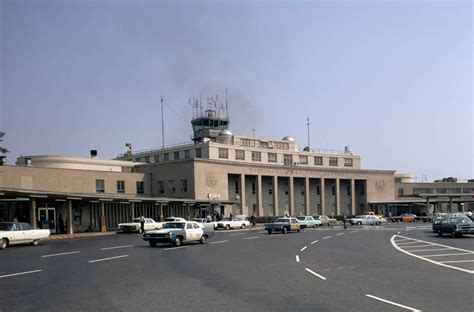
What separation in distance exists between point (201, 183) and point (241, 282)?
58.3m

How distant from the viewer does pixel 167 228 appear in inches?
1189

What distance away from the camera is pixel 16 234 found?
99.5 feet

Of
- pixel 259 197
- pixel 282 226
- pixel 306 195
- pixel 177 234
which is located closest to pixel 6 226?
pixel 177 234

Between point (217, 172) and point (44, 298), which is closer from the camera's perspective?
point (44, 298)

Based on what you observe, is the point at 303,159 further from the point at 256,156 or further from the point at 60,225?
the point at 60,225

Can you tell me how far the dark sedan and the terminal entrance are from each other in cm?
3398

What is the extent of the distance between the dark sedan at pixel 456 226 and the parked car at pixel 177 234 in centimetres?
1678

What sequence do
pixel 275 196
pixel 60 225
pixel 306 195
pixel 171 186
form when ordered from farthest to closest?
pixel 306 195 < pixel 275 196 < pixel 171 186 < pixel 60 225

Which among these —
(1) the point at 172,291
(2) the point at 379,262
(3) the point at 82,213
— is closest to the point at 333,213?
(3) the point at 82,213

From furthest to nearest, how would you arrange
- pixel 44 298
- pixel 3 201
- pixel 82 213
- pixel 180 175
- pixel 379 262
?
pixel 180 175 → pixel 82 213 → pixel 3 201 → pixel 379 262 → pixel 44 298

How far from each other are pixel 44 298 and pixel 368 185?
9249 cm

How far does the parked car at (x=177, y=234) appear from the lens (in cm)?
2912

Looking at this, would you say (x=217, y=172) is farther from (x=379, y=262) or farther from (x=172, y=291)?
(x=172, y=291)

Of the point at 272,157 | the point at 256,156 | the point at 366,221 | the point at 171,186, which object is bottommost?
the point at 366,221
